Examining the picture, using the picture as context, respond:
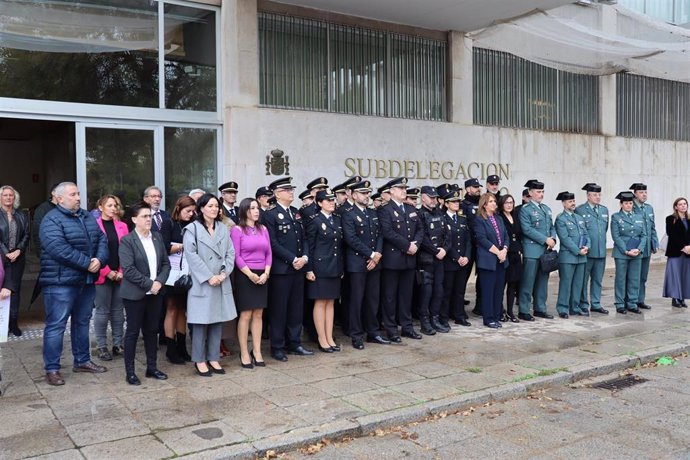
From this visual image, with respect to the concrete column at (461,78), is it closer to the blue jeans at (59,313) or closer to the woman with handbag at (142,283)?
the woman with handbag at (142,283)

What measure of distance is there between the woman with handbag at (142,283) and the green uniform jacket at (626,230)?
283 inches

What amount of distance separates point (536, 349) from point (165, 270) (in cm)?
442

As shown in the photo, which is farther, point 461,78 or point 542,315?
point 461,78

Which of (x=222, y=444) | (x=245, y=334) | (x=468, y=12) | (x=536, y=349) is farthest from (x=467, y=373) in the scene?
(x=468, y=12)

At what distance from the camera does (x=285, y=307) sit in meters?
7.20

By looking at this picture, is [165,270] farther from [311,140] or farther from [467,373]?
[311,140]

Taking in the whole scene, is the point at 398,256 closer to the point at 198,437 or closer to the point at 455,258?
the point at 455,258

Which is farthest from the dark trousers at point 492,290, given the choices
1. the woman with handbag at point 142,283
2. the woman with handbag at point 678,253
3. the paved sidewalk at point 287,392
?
the woman with handbag at point 142,283

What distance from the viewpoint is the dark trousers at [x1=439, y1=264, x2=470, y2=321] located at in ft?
29.0

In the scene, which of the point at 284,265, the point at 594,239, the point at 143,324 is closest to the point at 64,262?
the point at 143,324

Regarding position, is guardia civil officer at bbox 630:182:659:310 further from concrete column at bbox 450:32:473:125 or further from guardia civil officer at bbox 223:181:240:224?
guardia civil officer at bbox 223:181:240:224

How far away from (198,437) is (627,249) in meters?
7.80

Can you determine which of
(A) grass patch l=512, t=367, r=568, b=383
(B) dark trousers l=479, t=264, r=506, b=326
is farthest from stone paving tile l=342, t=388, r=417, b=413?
(B) dark trousers l=479, t=264, r=506, b=326

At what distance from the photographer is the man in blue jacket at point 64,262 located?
6062 mm
